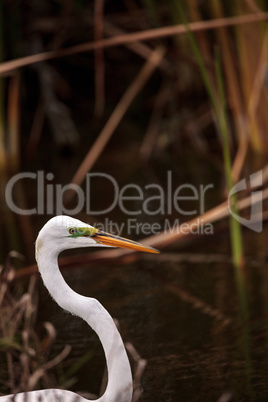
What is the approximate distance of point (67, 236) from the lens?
2566 millimetres

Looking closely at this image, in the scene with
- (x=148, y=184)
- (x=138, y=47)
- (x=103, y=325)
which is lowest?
(x=103, y=325)

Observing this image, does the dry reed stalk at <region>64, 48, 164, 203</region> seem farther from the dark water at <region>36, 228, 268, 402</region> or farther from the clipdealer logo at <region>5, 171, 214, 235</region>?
the dark water at <region>36, 228, 268, 402</region>

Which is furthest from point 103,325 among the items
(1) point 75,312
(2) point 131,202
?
(2) point 131,202

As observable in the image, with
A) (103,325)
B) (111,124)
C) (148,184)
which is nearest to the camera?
(103,325)

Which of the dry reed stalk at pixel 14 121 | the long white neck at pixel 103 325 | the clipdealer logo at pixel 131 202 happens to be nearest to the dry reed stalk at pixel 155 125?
the clipdealer logo at pixel 131 202

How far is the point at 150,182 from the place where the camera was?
250 inches

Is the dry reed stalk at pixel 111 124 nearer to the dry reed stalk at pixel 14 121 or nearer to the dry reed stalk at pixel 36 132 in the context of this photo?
the dry reed stalk at pixel 14 121

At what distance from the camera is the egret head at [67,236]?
99.8 inches

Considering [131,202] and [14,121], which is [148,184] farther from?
[14,121]

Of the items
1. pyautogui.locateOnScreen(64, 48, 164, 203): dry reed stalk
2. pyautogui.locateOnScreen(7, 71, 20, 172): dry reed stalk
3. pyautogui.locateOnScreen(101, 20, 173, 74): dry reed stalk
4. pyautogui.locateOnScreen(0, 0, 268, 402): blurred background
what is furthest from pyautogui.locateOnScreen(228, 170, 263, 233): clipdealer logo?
pyautogui.locateOnScreen(7, 71, 20, 172): dry reed stalk

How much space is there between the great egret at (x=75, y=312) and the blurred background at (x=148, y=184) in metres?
0.12

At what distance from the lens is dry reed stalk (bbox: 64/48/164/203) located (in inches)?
208

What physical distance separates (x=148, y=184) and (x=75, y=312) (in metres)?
3.80

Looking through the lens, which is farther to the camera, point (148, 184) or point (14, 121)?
point (14, 121)
